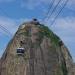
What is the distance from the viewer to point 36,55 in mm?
31281

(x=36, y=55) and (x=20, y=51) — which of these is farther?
(x=20, y=51)

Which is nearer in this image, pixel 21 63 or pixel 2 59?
pixel 21 63

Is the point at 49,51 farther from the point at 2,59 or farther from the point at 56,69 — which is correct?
the point at 2,59

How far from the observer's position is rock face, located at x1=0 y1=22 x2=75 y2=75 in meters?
30.9

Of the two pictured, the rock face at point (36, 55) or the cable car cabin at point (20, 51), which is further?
the cable car cabin at point (20, 51)

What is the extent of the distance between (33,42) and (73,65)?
4.15m

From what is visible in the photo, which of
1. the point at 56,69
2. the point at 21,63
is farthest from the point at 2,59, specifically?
the point at 56,69

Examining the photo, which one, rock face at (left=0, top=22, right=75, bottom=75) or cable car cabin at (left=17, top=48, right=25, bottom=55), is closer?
rock face at (left=0, top=22, right=75, bottom=75)

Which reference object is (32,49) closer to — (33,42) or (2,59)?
(33,42)

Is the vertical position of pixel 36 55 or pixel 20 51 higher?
pixel 20 51

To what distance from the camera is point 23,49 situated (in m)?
31.2

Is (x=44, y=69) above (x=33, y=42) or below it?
below

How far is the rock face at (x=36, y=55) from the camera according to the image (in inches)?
1217

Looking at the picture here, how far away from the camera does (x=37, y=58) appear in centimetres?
3114
